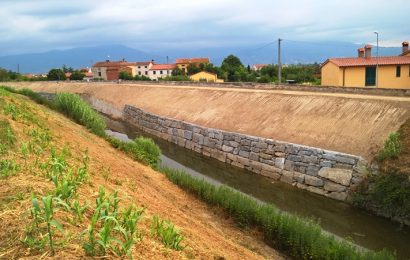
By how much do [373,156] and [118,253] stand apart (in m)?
14.5

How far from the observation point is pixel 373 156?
1655 cm

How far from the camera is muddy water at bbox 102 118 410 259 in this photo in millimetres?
13164

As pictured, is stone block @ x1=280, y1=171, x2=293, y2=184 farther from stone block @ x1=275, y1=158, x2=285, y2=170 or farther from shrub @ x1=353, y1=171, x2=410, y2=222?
shrub @ x1=353, y1=171, x2=410, y2=222

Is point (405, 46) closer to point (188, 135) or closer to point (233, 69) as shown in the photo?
point (188, 135)

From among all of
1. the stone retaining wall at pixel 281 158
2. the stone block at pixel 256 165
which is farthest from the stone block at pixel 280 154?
the stone block at pixel 256 165

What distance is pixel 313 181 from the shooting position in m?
18.0

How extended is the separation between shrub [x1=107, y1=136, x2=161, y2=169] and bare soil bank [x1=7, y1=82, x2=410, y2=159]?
737cm

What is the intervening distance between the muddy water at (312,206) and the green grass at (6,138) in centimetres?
888

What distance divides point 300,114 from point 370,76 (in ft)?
64.5

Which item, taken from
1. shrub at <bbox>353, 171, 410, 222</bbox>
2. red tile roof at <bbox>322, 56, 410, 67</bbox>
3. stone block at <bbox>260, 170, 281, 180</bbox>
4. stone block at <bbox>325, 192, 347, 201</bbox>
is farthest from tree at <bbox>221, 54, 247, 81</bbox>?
shrub at <bbox>353, 171, 410, 222</bbox>

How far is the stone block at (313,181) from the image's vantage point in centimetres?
1768

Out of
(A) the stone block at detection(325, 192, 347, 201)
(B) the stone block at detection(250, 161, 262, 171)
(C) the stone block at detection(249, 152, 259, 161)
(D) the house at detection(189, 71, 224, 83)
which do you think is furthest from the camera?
(D) the house at detection(189, 71, 224, 83)

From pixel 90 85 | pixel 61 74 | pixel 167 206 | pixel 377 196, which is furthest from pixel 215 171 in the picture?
pixel 61 74

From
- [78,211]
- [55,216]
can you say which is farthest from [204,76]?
[55,216]
